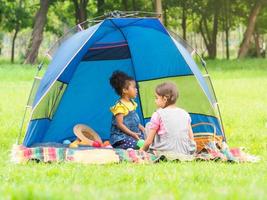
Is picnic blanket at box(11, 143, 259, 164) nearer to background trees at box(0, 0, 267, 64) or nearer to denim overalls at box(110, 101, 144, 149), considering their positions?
denim overalls at box(110, 101, 144, 149)

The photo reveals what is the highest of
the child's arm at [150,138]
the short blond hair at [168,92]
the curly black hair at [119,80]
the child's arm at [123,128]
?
the short blond hair at [168,92]

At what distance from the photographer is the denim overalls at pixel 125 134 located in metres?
7.09

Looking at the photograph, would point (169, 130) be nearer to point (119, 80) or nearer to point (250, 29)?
point (119, 80)

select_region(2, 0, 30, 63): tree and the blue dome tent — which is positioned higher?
the blue dome tent

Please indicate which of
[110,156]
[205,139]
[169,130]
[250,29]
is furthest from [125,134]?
[250,29]

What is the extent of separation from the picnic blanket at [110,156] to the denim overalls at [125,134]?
76cm

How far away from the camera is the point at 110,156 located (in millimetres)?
6078

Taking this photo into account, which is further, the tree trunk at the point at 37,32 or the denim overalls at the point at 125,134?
the tree trunk at the point at 37,32

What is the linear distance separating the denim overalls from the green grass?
3.71 ft

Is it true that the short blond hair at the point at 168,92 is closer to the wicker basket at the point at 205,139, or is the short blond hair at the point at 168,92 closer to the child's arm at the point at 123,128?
the wicker basket at the point at 205,139

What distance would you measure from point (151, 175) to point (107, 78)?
3.23m

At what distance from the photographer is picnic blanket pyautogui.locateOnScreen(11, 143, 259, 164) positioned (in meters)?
6.00

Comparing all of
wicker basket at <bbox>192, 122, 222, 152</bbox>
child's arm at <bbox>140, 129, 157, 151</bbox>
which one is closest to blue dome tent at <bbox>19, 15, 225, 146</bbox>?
wicker basket at <bbox>192, 122, 222, 152</bbox>

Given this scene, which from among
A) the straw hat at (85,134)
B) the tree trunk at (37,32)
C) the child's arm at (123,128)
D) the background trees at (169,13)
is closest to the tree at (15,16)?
the background trees at (169,13)
